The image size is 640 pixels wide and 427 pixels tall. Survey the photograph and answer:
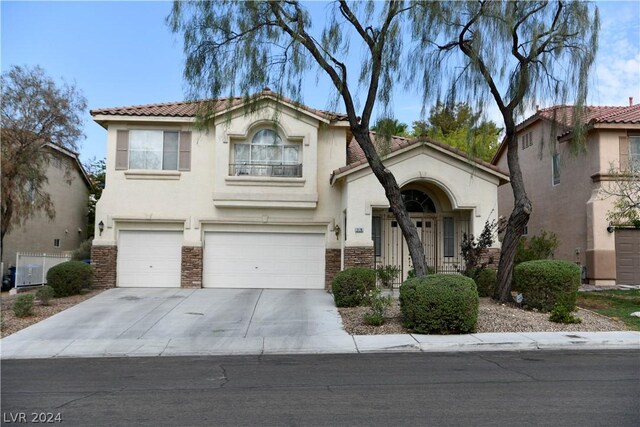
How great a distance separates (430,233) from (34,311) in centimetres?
1226

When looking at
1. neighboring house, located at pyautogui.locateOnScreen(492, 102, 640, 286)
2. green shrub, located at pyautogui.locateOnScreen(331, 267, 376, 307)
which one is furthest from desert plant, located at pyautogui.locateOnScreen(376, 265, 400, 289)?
neighboring house, located at pyautogui.locateOnScreen(492, 102, 640, 286)

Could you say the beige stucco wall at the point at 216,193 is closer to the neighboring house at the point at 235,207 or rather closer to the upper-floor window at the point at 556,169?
the neighboring house at the point at 235,207

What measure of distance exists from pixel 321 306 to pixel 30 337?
23.4 ft

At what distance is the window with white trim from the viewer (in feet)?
62.2

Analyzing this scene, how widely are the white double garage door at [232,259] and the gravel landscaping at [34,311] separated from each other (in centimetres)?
175

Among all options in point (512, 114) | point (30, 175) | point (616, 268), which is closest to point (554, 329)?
point (512, 114)

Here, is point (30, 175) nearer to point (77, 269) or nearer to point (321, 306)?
point (77, 269)

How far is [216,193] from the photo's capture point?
18641mm

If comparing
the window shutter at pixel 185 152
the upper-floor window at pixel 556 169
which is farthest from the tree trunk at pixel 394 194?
the upper-floor window at pixel 556 169

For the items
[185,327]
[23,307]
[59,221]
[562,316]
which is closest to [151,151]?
[23,307]

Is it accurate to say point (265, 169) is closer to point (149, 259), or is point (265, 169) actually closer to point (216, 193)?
point (216, 193)

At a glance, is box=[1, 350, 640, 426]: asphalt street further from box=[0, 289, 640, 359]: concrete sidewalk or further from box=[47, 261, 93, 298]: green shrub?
box=[47, 261, 93, 298]: green shrub

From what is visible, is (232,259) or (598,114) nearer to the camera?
(232,259)

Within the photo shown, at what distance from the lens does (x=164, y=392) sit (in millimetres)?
7121
